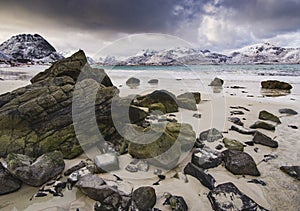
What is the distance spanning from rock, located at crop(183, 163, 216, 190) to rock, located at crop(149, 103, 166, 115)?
3709 millimetres

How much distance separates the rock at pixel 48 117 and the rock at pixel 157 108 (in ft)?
7.07

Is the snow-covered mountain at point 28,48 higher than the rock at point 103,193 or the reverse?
higher

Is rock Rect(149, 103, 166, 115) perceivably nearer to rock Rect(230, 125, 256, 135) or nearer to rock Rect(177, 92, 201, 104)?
rock Rect(177, 92, 201, 104)

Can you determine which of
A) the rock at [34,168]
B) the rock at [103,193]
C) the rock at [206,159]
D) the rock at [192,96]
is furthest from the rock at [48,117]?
the rock at [192,96]

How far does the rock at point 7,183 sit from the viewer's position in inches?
130

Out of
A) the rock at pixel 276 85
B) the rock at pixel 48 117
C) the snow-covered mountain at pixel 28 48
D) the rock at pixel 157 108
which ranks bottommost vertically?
the rock at pixel 276 85

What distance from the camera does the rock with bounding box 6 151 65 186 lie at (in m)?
3.37

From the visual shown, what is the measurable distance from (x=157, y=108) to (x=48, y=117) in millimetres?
3766

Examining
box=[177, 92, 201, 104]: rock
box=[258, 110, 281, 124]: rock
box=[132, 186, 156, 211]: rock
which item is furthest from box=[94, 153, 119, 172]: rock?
box=[177, 92, 201, 104]: rock

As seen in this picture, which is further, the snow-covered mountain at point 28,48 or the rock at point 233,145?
the snow-covered mountain at point 28,48

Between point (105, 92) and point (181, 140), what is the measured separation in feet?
7.37

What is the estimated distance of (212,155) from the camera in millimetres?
4117

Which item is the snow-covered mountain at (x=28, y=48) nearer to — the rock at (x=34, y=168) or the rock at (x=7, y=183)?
the rock at (x=34, y=168)

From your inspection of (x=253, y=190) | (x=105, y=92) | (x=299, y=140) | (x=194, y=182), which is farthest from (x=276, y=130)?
(x=105, y=92)
